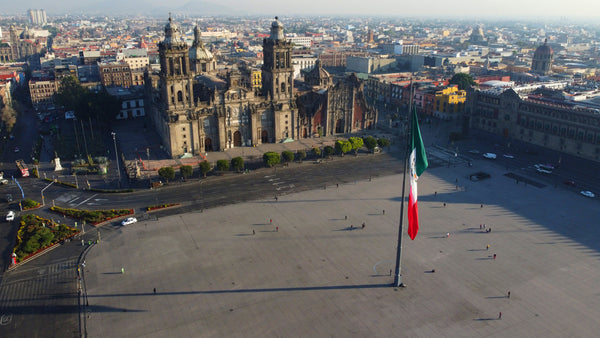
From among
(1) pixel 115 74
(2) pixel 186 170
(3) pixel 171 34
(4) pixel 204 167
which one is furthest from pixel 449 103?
(1) pixel 115 74

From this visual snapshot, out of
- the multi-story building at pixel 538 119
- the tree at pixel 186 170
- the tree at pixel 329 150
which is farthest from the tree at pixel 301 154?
the multi-story building at pixel 538 119

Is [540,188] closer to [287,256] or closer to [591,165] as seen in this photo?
[591,165]

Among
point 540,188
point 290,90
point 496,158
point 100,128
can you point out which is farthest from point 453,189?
point 100,128

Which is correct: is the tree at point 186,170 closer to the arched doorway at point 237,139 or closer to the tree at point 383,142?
the arched doorway at point 237,139

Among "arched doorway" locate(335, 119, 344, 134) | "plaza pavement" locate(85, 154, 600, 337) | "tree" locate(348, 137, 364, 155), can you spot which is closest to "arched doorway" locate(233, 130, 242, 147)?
"tree" locate(348, 137, 364, 155)

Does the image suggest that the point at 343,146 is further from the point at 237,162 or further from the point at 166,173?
the point at 166,173
